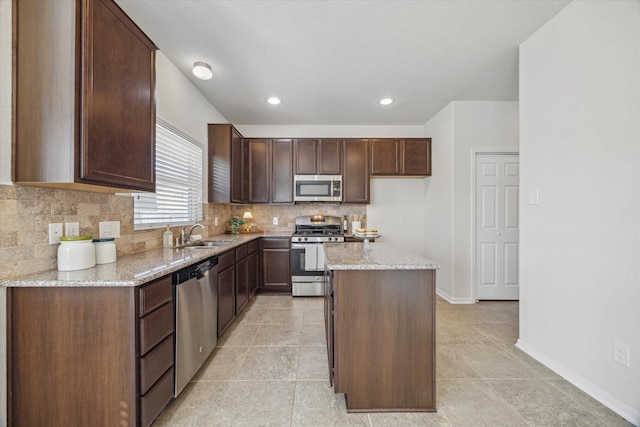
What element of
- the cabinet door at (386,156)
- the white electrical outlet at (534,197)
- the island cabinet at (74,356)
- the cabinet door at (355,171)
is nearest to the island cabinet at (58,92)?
the island cabinet at (74,356)

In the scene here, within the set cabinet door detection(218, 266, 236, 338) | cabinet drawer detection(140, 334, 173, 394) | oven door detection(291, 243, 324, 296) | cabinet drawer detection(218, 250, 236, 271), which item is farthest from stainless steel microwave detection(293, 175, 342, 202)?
cabinet drawer detection(140, 334, 173, 394)

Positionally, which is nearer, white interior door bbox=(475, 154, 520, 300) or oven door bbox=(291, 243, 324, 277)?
white interior door bbox=(475, 154, 520, 300)

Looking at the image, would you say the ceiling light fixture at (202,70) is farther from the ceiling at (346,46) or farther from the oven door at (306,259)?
the oven door at (306,259)

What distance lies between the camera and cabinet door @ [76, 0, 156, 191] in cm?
127

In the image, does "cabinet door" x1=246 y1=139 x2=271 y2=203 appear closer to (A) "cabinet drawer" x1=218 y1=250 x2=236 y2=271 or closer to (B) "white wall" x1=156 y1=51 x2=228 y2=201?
(B) "white wall" x1=156 y1=51 x2=228 y2=201

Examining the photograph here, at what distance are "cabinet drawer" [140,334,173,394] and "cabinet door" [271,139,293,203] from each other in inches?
109

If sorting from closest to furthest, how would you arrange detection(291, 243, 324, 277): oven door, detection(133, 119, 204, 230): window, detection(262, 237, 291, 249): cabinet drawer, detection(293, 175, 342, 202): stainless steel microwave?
detection(133, 119, 204, 230): window → detection(291, 243, 324, 277): oven door → detection(262, 237, 291, 249): cabinet drawer → detection(293, 175, 342, 202): stainless steel microwave

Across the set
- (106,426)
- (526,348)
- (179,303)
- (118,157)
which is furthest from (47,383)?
(526,348)

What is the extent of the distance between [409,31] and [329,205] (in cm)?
278

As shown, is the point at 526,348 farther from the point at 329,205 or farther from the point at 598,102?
the point at 329,205

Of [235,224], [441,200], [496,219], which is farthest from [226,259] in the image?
[496,219]

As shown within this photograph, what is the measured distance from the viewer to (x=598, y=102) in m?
1.65

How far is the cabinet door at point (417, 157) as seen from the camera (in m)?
4.09

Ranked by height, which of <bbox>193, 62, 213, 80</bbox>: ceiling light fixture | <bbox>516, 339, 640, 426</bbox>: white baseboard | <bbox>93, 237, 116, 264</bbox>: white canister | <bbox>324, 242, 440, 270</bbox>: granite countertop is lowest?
<bbox>516, 339, 640, 426</bbox>: white baseboard
